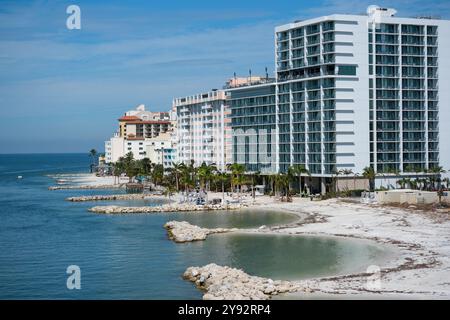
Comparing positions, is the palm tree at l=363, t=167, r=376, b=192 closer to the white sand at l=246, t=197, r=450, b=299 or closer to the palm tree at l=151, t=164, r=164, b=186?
the white sand at l=246, t=197, r=450, b=299

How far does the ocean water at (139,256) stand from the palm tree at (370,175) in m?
16.9

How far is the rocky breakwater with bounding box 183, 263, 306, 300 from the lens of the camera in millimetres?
36281

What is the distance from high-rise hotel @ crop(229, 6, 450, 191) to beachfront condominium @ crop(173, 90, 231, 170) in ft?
87.8

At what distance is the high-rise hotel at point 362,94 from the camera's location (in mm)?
93438

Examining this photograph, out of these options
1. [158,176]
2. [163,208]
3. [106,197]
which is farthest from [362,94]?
[158,176]

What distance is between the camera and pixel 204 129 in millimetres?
139000

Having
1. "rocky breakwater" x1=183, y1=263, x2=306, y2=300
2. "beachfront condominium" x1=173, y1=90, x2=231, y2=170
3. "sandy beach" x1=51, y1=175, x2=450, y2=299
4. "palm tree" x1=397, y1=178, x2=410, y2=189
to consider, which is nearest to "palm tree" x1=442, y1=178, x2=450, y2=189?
"palm tree" x1=397, y1=178, x2=410, y2=189

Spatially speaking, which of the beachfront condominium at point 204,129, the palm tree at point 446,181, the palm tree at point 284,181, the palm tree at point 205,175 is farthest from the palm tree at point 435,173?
the beachfront condominium at point 204,129

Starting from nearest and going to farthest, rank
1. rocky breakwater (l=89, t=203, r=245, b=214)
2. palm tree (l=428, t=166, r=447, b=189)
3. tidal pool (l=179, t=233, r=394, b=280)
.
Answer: tidal pool (l=179, t=233, r=394, b=280) < rocky breakwater (l=89, t=203, r=245, b=214) < palm tree (l=428, t=166, r=447, b=189)

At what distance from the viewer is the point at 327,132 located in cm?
9456

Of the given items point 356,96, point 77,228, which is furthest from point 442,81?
point 77,228

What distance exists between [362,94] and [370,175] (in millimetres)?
11447

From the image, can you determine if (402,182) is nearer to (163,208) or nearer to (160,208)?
(163,208)
